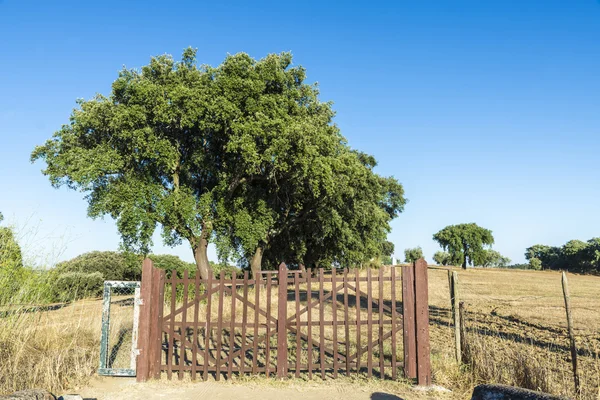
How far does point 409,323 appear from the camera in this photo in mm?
8227

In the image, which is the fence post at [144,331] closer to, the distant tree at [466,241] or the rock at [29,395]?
the rock at [29,395]

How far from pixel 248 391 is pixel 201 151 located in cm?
1569

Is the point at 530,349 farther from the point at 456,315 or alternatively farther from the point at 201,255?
the point at 201,255

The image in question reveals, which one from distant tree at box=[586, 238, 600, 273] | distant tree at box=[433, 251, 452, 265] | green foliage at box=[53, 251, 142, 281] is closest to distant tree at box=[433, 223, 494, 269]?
distant tree at box=[586, 238, 600, 273]

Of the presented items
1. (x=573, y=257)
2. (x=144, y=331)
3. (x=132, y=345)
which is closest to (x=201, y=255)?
(x=132, y=345)

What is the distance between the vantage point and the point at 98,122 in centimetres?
1998

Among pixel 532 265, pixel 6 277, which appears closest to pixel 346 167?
pixel 6 277

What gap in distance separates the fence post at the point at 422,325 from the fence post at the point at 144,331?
5237mm

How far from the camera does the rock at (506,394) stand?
10.3 feet

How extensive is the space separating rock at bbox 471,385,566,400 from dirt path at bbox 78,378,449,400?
4169mm

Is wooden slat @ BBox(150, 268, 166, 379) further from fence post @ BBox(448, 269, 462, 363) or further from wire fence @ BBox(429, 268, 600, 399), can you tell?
wire fence @ BBox(429, 268, 600, 399)

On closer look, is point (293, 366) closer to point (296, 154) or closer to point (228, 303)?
point (228, 303)

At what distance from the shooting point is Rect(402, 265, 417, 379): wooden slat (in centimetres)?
814

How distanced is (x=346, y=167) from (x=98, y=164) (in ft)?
38.2
